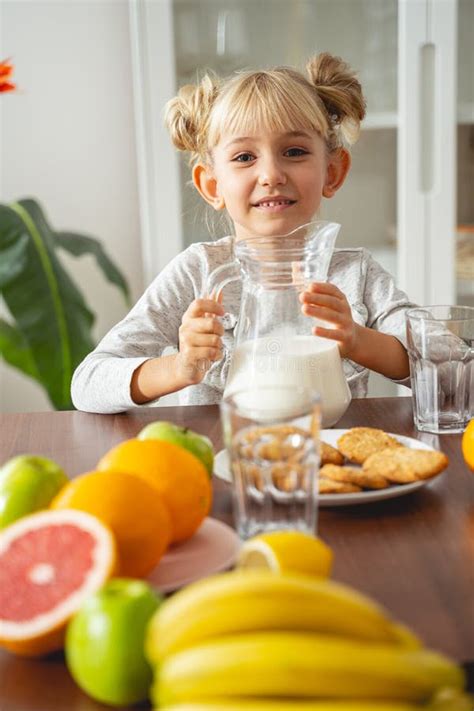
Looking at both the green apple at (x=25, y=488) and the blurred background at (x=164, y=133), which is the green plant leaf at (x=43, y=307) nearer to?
the blurred background at (x=164, y=133)

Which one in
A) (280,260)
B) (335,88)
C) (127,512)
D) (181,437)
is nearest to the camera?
(127,512)

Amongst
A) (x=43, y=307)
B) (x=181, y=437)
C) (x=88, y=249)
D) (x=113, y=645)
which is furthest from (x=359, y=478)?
Answer: (x=88, y=249)

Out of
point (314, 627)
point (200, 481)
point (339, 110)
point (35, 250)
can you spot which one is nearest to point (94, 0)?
point (35, 250)

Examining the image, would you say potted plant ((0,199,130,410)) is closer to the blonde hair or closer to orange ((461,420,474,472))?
the blonde hair

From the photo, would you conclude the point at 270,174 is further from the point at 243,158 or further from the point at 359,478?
the point at 359,478

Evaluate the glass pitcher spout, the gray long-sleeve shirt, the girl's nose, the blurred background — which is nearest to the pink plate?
the glass pitcher spout

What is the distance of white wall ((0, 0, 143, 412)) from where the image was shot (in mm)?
2812

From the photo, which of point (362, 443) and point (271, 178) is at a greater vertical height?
point (271, 178)

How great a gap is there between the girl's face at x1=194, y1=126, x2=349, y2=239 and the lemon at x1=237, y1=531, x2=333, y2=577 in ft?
3.27

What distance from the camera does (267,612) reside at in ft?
1.46

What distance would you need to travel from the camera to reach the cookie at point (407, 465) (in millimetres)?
828

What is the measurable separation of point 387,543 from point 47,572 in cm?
29

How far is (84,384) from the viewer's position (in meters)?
1.30

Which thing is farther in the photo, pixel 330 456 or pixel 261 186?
pixel 261 186
